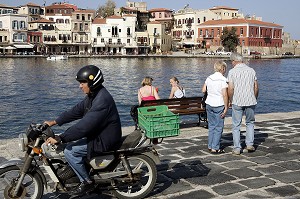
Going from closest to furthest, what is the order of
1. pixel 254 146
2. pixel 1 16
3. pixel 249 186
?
pixel 249 186, pixel 254 146, pixel 1 16

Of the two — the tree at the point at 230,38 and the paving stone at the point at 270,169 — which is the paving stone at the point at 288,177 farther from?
the tree at the point at 230,38

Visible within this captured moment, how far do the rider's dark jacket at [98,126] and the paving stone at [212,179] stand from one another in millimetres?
1714

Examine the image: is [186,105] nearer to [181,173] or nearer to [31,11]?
[181,173]

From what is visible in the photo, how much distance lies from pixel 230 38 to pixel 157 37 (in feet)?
67.8

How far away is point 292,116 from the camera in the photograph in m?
12.7

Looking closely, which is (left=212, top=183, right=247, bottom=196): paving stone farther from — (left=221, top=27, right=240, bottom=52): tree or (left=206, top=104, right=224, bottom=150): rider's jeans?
(left=221, top=27, right=240, bottom=52): tree

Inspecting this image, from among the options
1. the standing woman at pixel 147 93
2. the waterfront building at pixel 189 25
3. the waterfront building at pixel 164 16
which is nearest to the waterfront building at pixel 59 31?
the waterfront building at pixel 164 16

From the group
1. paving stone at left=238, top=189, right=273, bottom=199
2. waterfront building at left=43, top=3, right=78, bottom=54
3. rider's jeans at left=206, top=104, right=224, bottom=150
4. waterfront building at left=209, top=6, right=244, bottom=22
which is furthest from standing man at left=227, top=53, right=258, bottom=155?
waterfront building at left=209, top=6, right=244, bottom=22

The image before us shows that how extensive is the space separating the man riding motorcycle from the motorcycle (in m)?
0.11

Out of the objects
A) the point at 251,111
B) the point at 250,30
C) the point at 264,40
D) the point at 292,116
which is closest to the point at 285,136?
the point at 251,111

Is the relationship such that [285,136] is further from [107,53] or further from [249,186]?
[107,53]

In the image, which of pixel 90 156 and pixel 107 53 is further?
pixel 107 53

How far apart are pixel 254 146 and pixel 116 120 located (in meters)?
4.69

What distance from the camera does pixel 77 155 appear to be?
5035mm
